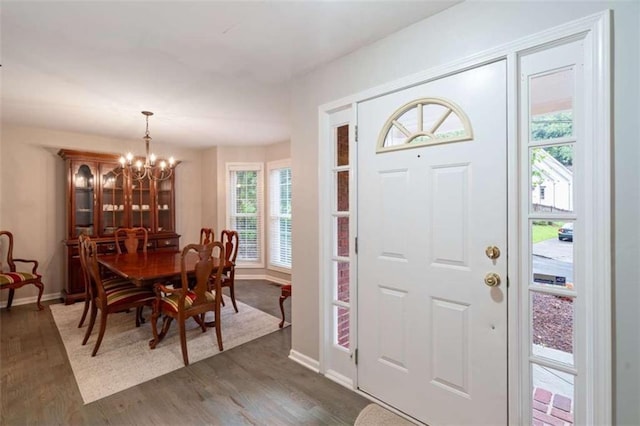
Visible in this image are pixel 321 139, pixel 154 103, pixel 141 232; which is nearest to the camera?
pixel 321 139

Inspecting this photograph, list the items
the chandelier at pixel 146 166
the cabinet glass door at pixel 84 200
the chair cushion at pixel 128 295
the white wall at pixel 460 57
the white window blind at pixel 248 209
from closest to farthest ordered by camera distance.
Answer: the white wall at pixel 460 57, the chair cushion at pixel 128 295, the chandelier at pixel 146 166, the cabinet glass door at pixel 84 200, the white window blind at pixel 248 209

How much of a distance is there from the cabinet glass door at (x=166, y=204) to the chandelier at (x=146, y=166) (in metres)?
0.16

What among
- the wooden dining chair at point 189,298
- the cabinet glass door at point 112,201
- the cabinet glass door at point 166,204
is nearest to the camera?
the wooden dining chair at point 189,298

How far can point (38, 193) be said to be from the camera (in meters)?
4.31

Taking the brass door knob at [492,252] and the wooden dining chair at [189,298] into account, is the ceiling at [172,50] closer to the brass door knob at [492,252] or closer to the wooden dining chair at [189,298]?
the brass door knob at [492,252]

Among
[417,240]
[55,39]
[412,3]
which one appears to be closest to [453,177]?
[417,240]

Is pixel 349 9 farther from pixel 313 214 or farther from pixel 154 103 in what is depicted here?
pixel 154 103

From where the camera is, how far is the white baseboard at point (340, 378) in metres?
2.29

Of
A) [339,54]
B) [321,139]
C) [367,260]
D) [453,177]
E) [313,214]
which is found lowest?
[367,260]

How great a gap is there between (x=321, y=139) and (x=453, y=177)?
1.08m

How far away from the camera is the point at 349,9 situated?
1776 mm

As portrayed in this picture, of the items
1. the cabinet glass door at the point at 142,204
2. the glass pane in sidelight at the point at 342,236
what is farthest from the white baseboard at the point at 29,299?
the glass pane in sidelight at the point at 342,236

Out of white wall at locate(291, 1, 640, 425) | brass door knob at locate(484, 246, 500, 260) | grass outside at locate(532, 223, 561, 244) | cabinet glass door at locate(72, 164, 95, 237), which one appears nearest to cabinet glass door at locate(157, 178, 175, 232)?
cabinet glass door at locate(72, 164, 95, 237)

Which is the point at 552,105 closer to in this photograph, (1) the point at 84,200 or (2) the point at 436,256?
(2) the point at 436,256
